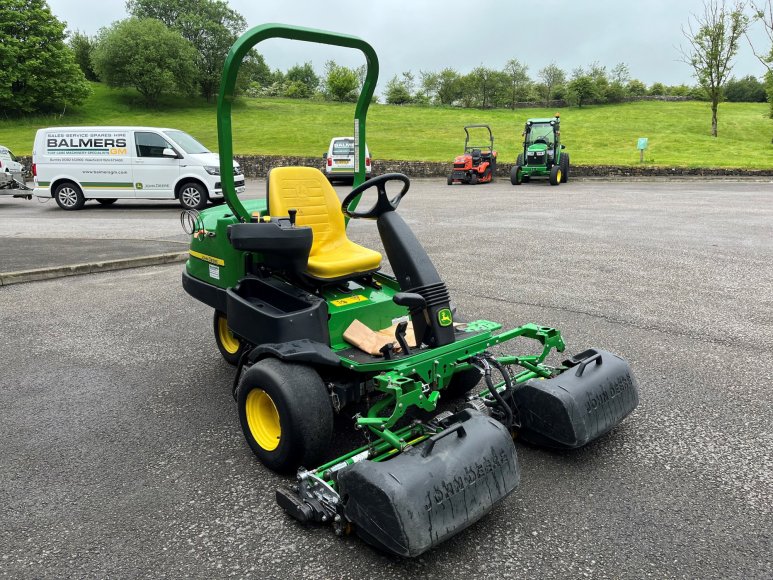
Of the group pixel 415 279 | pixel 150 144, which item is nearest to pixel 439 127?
pixel 150 144

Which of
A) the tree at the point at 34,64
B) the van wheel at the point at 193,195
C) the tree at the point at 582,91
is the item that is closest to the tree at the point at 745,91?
the tree at the point at 582,91

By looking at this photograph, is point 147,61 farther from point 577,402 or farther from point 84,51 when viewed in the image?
point 577,402

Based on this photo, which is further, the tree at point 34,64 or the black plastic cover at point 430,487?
the tree at point 34,64

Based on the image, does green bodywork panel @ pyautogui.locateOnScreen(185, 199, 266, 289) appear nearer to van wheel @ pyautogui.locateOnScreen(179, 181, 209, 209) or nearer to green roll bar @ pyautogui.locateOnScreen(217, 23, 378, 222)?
green roll bar @ pyautogui.locateOnScreen(217, 23, 378, 222)

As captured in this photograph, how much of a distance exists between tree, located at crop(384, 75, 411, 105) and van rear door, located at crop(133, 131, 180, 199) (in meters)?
52.9

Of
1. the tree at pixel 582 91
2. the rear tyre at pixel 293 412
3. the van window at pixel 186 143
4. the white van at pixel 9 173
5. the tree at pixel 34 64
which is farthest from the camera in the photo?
the tree at pixel 582 91

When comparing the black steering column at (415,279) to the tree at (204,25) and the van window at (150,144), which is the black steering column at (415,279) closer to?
the van window at (150,144)

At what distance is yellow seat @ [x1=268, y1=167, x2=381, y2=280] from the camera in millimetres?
3699

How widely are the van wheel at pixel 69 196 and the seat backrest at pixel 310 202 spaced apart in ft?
41.0

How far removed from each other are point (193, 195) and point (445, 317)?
12.2 m

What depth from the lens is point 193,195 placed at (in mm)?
14039

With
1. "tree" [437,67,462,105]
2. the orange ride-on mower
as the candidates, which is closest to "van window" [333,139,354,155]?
the orange ride-on mower

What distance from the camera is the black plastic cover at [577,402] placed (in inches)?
120

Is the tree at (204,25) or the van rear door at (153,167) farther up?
the tree at (204,25)
